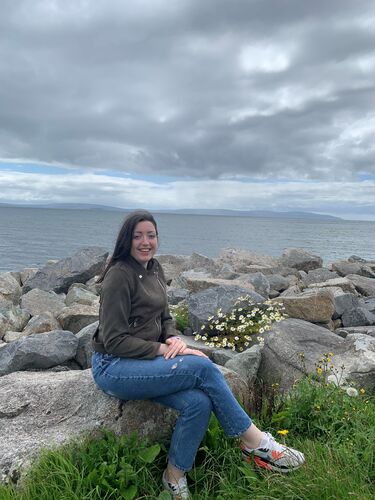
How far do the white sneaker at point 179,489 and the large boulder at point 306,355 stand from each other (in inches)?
94.9

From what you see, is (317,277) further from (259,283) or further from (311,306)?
(311,306)

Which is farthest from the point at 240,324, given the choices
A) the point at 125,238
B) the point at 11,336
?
the point at 11,336

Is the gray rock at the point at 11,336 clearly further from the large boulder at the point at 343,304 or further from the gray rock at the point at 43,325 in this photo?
the large boulder at the point at 343,304

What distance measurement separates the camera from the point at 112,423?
482cm

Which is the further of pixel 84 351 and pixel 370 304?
pixel 370 304

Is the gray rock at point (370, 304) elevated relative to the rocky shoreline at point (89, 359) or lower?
lower

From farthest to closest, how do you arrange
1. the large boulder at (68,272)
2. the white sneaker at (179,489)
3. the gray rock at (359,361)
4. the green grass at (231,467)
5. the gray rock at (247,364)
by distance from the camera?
the large boulder at (68,272)
the gray rock at (247,364)
the gray rock at (359,361)
the white sneaker at (179,489)
the green grass at (231,467)

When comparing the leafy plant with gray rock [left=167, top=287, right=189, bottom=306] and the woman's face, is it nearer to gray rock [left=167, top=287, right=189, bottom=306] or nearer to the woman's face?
gray rock [left=167, top=287, right=189, bottom=306]

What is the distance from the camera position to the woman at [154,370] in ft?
14.5

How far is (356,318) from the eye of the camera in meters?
10.9

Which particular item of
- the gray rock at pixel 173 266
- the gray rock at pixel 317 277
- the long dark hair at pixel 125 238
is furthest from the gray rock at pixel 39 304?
the long dark hair at pixel 125 238

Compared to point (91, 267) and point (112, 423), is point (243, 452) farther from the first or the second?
point (91, 267)

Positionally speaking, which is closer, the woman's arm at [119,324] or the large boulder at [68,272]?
the woman's arm at [119,324]

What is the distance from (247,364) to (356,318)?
5066 mm
